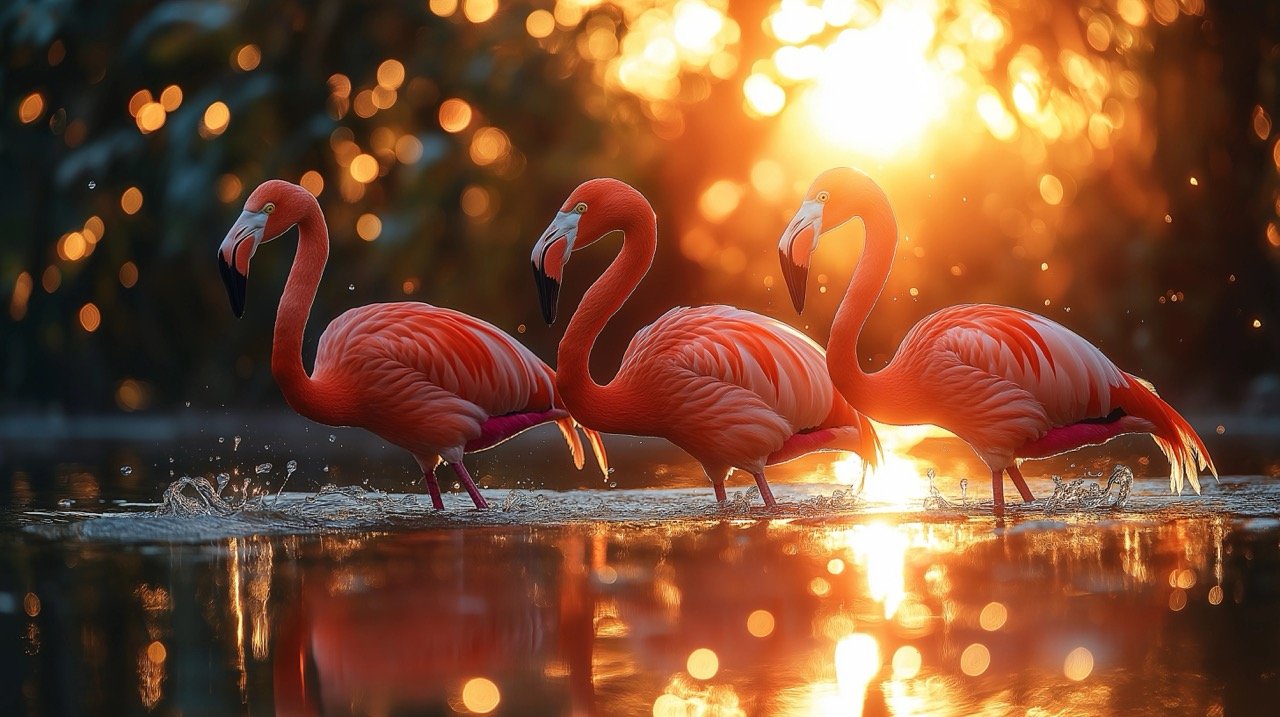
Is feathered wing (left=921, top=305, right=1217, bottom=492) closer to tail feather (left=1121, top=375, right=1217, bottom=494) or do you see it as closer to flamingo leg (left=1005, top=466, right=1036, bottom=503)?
tail feather (left=1121, top=375, right=1217, bottom=494)

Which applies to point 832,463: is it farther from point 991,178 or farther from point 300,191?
point 991,178

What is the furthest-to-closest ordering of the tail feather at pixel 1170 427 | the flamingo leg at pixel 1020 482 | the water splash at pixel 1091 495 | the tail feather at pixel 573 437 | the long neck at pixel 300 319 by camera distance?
the tail feather at pixel 573 437, the water splash at pixel 1091 495, the flamingo leg at pixel 1020 482, the tail feather at pixel 1170 427, the long neck at pixel 300 319

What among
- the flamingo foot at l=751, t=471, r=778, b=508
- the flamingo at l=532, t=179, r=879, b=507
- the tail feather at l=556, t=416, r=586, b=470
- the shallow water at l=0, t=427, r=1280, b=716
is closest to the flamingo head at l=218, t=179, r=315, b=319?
the shallow water at l=0, t=427, r=1280, b=716

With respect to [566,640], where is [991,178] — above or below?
above

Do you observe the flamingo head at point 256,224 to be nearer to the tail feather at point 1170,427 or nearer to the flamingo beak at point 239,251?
the flamingo beak at point 239,251

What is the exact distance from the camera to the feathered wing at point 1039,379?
552 centimetres

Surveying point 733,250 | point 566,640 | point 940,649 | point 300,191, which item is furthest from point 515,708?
point 733,250

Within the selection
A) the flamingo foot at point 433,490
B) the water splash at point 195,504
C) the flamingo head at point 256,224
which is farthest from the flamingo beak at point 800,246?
the water splash at point 195,504

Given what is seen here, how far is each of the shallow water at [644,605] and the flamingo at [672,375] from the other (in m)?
0.32

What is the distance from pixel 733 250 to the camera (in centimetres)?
1152

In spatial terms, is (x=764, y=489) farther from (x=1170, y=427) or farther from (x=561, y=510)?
(x=1170, y=427)

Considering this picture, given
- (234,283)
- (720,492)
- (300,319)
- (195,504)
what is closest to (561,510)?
(720,492)

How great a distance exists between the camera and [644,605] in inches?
161

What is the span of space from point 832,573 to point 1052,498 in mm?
1798
